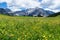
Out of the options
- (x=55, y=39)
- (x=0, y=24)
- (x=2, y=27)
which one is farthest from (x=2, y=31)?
(x=55, y=39)

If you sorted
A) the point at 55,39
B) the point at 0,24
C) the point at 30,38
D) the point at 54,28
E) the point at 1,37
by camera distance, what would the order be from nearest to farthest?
the point at 1,37 < the point at 30,38 < the point at 55,39 < the point at 0,24 < the point at 54,28

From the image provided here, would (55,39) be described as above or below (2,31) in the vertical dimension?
below

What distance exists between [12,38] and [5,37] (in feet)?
2.19

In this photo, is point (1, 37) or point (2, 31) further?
point (2, 31)

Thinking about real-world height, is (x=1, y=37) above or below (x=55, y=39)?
above

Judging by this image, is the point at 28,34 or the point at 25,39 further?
the point at 28,34

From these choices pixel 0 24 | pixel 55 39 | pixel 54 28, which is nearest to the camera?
pixel 55 39

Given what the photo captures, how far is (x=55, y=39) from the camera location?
21906mm

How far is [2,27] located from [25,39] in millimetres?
4024

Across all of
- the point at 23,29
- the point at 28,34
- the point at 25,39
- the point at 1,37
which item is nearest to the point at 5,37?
the point at 1,37

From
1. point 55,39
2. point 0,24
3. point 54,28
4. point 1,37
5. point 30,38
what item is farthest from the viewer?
point 54,28

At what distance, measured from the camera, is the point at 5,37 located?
18.1 meters

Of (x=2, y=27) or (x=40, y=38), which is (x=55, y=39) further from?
(x=2, y=27)

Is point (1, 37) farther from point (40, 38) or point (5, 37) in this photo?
point (40, 38)
